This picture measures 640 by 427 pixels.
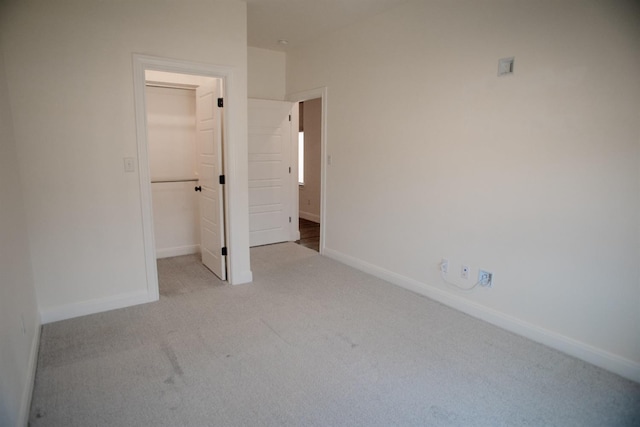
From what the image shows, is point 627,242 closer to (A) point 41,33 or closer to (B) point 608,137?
(B) point 608,137

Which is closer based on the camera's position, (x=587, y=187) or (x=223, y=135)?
(x=587, y=187)

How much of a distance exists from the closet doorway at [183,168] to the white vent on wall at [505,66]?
8.61 feet

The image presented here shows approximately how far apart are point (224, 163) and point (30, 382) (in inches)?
88.2

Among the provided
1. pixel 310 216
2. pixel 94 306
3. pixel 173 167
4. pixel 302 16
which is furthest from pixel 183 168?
pixel 310 216

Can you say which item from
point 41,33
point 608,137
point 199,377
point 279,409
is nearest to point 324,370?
point 279,409

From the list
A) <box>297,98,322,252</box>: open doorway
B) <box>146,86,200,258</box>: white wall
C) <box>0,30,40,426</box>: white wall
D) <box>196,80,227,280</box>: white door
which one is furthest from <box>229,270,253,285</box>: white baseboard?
<box>297,98,322,252</box>: open doorway

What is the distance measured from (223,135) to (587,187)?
9.80 ft

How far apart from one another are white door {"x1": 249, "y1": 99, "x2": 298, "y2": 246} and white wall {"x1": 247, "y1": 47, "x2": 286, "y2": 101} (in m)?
0.17

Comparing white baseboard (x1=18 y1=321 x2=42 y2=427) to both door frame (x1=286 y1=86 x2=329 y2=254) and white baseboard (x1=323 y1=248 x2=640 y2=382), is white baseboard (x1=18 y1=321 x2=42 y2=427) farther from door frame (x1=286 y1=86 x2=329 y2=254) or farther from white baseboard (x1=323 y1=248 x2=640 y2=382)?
door frame (x1=286 y1=86 x2=329 y2=254)

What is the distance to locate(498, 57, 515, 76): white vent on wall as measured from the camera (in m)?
2.75

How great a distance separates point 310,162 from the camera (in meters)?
7.29

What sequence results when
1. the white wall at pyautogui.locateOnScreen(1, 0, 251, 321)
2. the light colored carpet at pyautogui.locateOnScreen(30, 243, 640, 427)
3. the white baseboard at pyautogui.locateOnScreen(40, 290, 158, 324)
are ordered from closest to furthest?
1. the light colored carpet at pyautogui.locateOnScreen(30, 243, 640, 427)
2. the white wall at pyautogui.locateOnScreen(1, 0, 251, 321)
3. the white baseboard at pyautogui.locateOnScreen(40, 290, 158, 324)

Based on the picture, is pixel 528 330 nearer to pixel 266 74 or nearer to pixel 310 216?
pixel 266 74

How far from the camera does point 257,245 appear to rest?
535 centimetres
